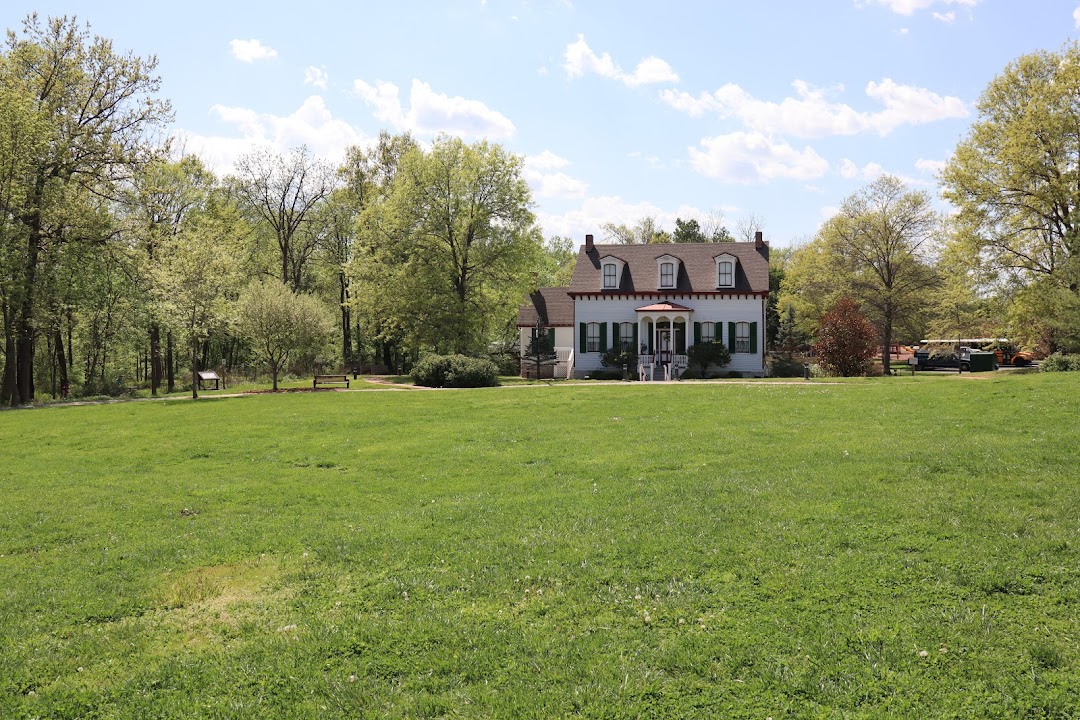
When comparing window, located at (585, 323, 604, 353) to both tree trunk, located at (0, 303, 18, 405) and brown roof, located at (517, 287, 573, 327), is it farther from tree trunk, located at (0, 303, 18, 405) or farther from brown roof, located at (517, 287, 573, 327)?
tree trunk, located at (0, 303, 18, 405)

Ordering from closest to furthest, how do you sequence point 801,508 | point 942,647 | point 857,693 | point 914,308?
point 857,693 < point 942,647 < point 801,508 < point 914,308

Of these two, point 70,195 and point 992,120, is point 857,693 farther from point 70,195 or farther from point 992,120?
point 992,120

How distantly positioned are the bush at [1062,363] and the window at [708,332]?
1632cm

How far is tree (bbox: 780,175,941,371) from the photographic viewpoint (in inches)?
1703

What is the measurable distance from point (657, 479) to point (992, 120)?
33.0 meters

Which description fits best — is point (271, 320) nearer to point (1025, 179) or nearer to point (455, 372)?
point (455, 372)

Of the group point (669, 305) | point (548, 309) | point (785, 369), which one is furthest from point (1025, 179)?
point (548, 309)

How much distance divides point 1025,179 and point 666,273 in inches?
676

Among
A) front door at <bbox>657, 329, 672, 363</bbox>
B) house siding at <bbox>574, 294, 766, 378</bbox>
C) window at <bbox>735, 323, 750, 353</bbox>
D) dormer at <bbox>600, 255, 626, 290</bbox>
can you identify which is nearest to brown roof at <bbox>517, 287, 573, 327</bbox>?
house siding at <bbox>574, 294, 766, 378</bbox>

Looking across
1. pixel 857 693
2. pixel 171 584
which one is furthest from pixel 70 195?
pixel 857 693

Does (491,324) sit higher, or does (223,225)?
(223,225)

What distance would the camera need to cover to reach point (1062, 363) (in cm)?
2288

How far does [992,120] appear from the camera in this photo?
32.2m

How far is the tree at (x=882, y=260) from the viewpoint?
4325 centimetres
